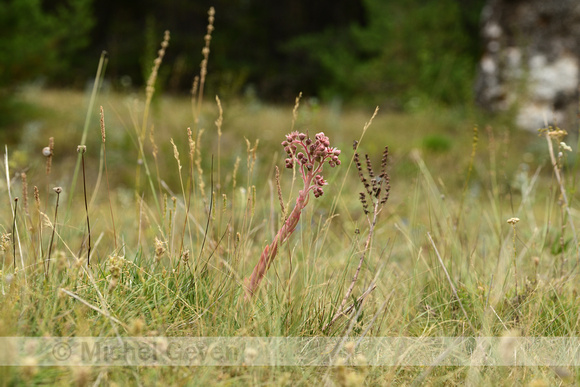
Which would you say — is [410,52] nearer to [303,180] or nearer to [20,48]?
[20,48]

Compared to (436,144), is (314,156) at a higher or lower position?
higher

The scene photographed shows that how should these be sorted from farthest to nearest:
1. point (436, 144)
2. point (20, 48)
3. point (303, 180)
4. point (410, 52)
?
point (410, 52)
point (436, 144)
point (20, 48)
point (303, 180)

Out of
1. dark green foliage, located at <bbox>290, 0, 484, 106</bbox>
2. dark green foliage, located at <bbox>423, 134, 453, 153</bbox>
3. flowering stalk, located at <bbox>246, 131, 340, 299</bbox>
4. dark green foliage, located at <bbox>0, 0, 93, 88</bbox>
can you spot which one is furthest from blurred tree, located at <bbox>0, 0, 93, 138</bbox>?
dark green foliage, located at <bbox>290, 0, 484, 106</bbox>

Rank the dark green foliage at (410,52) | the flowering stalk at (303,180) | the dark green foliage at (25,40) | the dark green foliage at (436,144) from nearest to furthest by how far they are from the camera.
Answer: the flowering stalk at (303,180)
the dark green foliage at (25,40)
the dark green foliage at (436,144)
the dark green foliage at (410,52)

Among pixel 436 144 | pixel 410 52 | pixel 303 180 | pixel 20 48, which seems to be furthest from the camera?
pixel 410 52

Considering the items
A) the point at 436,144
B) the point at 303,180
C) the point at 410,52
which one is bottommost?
the point at 436,144

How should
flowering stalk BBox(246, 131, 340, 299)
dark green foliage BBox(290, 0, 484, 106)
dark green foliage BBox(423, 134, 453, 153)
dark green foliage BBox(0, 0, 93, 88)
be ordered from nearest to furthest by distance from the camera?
flowering stalk BBox(246, 131, 340, 299)
dark green foliage BBox(0, 0, 93, 88)
dark green foliage BBox(423, 134, 453, 153)
dark green foliage BBox(290, 0, 484, 106)

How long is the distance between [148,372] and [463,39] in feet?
42.4

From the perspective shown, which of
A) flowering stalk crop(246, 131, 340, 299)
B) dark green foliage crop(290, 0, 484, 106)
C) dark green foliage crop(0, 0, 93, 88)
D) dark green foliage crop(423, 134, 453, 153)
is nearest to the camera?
flowering stalk crop(246, 131, 340, 299)

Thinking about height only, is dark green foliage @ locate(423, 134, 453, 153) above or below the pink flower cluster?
below

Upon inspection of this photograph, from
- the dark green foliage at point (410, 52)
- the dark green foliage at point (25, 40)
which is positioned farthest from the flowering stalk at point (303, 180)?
the dark green foliage at point (410, 52)

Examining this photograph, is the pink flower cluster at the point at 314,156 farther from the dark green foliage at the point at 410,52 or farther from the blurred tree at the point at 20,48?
the dark green foliage at the point at 410,52

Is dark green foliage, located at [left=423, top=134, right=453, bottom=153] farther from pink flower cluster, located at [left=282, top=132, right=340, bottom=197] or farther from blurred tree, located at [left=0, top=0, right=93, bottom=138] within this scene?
pink flower cluster, located at [left=282, top=132, right=340, bottom=197]

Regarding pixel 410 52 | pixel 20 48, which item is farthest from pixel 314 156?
pixel 410 52
